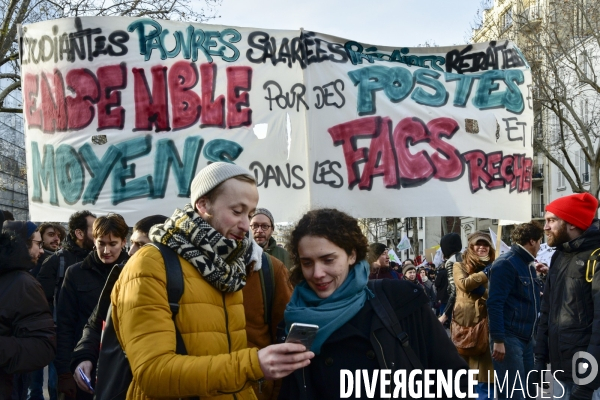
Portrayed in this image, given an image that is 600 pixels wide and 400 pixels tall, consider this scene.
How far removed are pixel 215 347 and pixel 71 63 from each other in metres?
3.55

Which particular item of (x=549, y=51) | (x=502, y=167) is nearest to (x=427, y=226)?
(x=549, y=51)

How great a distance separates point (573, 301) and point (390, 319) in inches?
106

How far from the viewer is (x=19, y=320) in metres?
3.54

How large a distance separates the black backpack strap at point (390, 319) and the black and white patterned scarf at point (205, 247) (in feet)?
1.80

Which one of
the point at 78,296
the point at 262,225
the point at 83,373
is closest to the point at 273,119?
the point at 262,225

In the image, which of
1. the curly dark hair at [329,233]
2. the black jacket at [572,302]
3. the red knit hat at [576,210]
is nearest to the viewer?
the curly dark hair at [329,233]

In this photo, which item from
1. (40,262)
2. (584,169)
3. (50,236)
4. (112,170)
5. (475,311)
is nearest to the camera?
(112,170)

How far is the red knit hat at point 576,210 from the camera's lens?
5.14 meters

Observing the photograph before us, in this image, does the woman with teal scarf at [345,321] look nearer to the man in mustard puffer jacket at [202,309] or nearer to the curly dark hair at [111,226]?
the man in mustard puffer jacket at [202,309]

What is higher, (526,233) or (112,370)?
(526,233)

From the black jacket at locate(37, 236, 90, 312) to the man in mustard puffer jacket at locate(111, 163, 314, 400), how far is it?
11.6 ft

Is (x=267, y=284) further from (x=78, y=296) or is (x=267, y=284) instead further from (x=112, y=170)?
(x=112, y=170)

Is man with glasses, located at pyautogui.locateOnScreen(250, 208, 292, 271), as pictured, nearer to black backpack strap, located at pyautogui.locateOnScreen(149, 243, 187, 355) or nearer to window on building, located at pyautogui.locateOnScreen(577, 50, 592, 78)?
black backpack strap, located at pyautogui.locateOnScreen(149, 243, 187, 355)

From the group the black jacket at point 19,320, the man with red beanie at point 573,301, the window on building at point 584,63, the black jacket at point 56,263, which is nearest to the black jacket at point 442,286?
the man with red beanie at point 573,301
